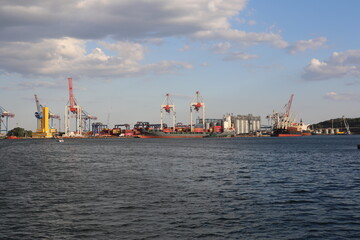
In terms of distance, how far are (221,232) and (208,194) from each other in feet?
34.0

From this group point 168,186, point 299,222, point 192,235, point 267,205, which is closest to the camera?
point 192,235

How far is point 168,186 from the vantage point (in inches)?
1256

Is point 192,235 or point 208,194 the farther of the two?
point 208,194

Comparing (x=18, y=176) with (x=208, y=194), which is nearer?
(x=208, y=194)

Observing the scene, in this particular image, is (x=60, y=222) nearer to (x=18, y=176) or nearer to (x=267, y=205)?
(x=267, y=205)

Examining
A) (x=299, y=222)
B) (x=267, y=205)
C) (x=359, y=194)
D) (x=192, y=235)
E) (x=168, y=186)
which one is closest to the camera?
(x=192, y=235)

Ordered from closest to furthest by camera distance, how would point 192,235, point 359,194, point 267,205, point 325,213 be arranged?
1. point 192,235
2. point 325,213
3. point 267,205
4. point 359,194

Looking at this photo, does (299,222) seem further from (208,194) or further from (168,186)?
(168,186)

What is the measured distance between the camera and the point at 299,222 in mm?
19688

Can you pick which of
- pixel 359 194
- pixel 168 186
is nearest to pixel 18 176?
pixel 168 186

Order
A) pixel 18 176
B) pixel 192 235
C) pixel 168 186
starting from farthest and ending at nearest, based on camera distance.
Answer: pixel 18 176 < pixel 168 186 < pixel 192 235

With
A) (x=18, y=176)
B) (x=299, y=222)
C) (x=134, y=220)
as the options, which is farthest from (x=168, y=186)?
(x=18, y=176)

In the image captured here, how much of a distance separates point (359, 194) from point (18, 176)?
32.0 metres

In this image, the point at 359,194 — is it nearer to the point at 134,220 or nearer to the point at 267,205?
the point at 267,205
